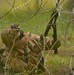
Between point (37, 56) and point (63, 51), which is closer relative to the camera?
point (37, 56)

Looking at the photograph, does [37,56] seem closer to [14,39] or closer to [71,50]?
[14,39]

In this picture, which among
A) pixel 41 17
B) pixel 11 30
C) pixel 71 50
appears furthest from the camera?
pixel 41 17

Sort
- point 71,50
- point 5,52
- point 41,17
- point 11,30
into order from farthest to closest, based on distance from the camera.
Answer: point 41,17 < point 71,50 < point 5,52 < point 11,30

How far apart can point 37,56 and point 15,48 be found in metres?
0.51

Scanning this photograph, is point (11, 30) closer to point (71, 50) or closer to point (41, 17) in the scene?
point (71, 50)

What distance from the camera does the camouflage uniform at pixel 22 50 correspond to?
689 centimetres

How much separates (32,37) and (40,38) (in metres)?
0.24

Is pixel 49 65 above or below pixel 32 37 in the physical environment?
below

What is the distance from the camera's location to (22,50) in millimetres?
7055

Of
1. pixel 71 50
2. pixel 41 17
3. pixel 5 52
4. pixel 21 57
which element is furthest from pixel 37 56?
pixel 41 17

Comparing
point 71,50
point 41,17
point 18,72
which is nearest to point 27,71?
point 18,72

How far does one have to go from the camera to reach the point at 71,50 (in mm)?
9125

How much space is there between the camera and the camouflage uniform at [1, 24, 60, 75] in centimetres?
689

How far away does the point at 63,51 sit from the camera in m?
9.31
